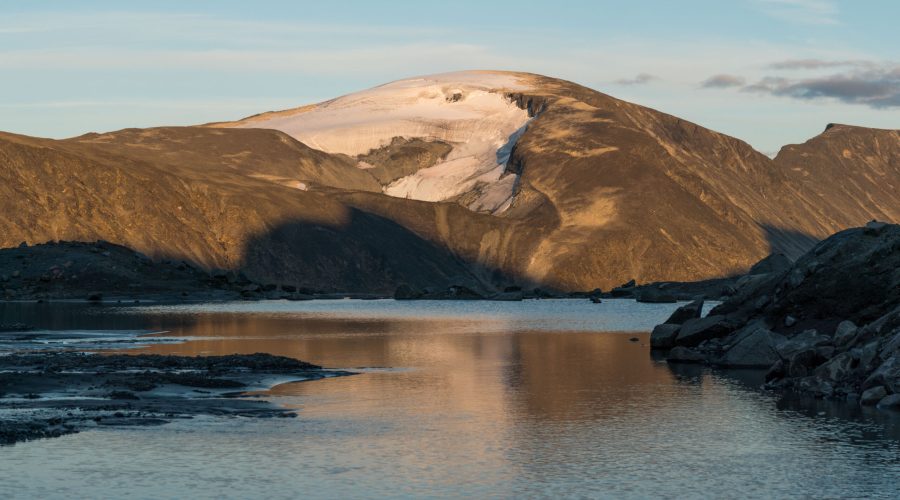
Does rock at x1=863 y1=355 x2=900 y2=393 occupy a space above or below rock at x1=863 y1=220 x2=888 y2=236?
below

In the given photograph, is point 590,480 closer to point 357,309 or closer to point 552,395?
point 552,395

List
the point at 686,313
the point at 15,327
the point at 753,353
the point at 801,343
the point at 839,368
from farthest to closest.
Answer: the point at 15,327 < the point at 686,313 < the point at 753,353 < the point at 801,343 < the point at 839,368

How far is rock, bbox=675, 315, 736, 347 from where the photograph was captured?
7631cm

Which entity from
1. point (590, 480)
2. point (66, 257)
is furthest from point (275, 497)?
point (66, 257)

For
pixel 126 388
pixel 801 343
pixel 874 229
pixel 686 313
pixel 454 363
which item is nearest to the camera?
pixel 126 388

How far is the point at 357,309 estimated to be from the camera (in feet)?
512

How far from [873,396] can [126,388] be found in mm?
28882

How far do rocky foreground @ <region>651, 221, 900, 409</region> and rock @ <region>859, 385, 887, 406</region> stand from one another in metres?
0.04

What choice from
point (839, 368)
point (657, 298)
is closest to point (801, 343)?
point (839, 368)

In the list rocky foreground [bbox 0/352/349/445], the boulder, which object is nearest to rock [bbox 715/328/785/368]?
rocky foreground [bbox 0/352/349/445]

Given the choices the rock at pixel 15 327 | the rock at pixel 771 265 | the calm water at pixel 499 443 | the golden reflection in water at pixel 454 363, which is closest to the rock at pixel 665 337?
the golden reflection in water at pixel 454 363

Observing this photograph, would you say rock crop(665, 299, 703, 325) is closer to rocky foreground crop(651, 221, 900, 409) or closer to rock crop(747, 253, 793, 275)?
rocky foreground crop(651, 221, 900, 409)

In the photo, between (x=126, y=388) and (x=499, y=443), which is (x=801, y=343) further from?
(x=126, y=388)

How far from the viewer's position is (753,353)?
67750mm
